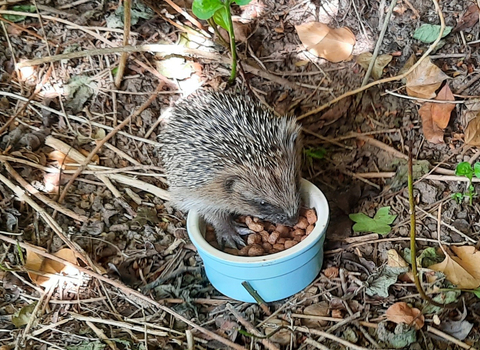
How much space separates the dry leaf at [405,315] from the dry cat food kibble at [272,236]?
549 mm

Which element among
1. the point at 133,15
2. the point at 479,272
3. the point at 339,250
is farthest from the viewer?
the point at 133,15

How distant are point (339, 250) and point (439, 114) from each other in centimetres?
91

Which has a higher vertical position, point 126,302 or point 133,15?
point 133,15

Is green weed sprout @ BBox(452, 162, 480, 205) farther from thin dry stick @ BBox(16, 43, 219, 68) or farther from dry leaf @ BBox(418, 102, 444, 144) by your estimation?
thin dry stick @ BBox(16, 43, 219, 68)

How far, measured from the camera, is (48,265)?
2.94 m

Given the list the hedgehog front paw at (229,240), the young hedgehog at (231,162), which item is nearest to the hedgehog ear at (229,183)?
the young hedgehog at (231,162)

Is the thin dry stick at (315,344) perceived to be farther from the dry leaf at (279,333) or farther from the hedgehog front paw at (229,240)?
the hedgehog front paw at (229,240)

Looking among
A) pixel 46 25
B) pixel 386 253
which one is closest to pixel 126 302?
pixel 386 253

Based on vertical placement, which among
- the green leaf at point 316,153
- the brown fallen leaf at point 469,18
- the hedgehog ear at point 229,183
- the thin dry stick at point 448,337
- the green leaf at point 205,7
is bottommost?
the thin dry stick at point 448,337

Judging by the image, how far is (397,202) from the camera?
2947 millimetres

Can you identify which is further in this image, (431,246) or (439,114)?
(439,114)

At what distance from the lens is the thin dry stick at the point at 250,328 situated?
247 centimetres

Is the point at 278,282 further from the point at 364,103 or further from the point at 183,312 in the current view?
the point at 364,103

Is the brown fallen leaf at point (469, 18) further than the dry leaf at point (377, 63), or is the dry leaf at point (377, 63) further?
the dry leaf at point (377, 63)
